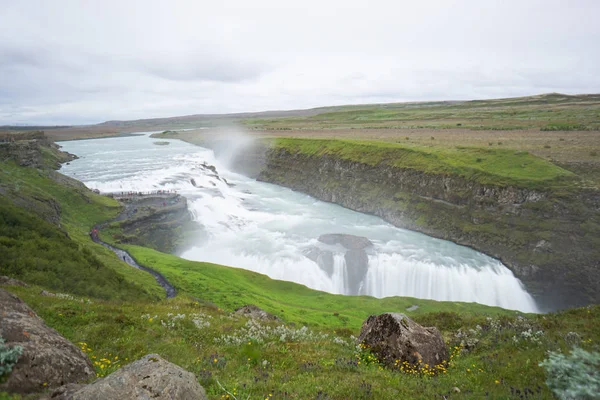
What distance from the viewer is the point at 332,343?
1298 centimetres

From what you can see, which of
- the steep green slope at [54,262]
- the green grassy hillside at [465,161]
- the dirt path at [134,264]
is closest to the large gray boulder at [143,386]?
the steep green slope at [54,262]

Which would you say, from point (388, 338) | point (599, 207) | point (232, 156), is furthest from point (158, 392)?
point (232, 156)

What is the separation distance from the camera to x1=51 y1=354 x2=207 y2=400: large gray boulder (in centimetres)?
580

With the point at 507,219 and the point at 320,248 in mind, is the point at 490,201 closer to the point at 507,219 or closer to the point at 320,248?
the point at 507,219

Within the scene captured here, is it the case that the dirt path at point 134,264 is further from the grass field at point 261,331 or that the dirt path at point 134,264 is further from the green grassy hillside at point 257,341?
the green grassy hillside at point 257,341

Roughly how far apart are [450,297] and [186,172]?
216ft

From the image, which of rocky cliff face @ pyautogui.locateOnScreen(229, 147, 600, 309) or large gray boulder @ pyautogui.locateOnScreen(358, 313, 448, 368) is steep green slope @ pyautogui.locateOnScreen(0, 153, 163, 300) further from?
rocky cliff face @ pyautogui.locateOnScreen(229, 147, 600, 309)

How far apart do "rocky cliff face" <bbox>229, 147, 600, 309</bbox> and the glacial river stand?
82.4 inches

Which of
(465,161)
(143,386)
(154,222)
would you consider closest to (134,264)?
(154,222)

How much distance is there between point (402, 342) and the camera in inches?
436

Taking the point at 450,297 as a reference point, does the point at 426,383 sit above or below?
above

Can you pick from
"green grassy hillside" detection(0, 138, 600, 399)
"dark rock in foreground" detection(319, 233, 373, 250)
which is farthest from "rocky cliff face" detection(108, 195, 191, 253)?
"green grassy hillside" detection(0, 138, 600, 399)

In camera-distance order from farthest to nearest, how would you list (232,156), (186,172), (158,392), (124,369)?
(232,156) < (186,172) < (124,369) < (158,392)

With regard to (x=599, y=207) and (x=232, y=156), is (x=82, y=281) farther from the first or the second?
(x=232, y=156)
